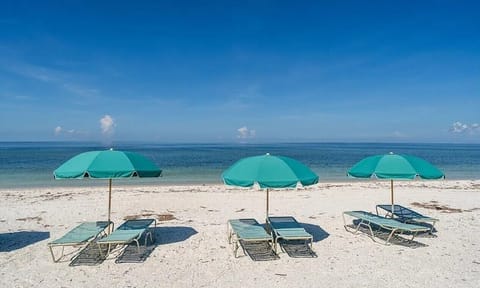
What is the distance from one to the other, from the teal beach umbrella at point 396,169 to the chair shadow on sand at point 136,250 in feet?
16.0

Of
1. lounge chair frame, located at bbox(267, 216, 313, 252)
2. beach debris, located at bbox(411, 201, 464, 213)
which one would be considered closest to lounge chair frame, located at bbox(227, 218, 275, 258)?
lounge chair frame, located at bbox(267, 216, 313, 252)

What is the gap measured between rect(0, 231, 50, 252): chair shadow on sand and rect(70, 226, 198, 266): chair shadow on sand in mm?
1668

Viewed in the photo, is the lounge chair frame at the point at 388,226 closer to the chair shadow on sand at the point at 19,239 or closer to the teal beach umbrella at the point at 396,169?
the teal beach umbrella at the point at 396,169

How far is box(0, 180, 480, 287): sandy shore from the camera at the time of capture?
5.37 meters

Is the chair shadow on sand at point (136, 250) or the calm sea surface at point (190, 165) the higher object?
the chair shadow on sand at point (136, 250)

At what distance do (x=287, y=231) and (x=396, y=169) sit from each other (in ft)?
10.4

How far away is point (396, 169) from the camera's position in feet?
24.7

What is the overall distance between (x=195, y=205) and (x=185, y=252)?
553cm

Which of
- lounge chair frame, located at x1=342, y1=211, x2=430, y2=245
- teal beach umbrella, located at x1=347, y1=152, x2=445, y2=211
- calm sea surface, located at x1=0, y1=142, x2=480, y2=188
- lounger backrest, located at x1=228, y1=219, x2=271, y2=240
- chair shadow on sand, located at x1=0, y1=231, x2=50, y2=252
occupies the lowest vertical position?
calm sea surface, located at x1=0, y1=142, x2=480, y2=188

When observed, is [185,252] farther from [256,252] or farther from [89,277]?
[89,277]

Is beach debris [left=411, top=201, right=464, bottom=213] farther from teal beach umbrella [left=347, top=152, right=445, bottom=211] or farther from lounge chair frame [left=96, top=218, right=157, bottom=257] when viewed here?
lounge chair frame [left=96, top=218, right=157, bottom=257]

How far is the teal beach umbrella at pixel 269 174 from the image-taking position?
19.8 ft

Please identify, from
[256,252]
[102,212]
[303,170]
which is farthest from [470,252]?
[102,212]

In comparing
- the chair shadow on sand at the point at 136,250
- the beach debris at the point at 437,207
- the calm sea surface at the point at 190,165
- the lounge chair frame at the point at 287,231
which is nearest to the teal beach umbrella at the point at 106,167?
the chair shadow on sand at the point at 136,250
